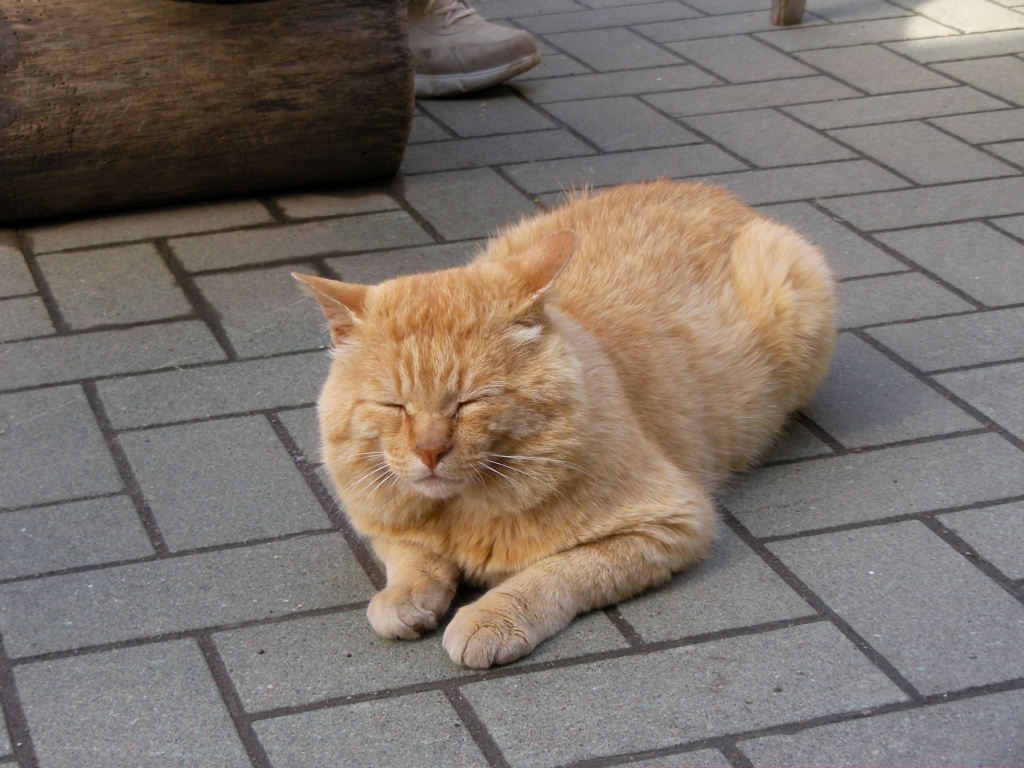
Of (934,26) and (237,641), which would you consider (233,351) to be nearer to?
(237,641)

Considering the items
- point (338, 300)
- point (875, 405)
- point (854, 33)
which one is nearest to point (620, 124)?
point (854, 33)

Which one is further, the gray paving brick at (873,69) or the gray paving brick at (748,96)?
the gray paving brick at (873,69)

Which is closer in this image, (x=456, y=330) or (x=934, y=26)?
(x=456, y=330)

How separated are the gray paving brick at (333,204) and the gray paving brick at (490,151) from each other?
1.06ft

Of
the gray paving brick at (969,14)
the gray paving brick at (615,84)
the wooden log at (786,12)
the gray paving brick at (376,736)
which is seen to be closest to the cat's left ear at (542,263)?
the gray paving brick at (376,736)

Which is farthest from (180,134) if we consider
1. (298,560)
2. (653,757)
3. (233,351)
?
(653,757)

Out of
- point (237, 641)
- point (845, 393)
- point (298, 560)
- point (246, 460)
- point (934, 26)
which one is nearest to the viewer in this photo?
point (237, 641)

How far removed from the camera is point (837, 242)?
4469 mm

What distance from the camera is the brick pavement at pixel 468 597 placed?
2.37 metres

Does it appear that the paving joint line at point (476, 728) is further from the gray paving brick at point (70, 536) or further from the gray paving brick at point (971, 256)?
the gray paving brick at point (971, 256)

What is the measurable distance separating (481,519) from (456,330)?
1.51 feet

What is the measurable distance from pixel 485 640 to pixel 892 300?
228 centimetres

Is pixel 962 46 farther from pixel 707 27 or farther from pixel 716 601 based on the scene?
pixel 716 601

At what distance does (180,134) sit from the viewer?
14.7ft
